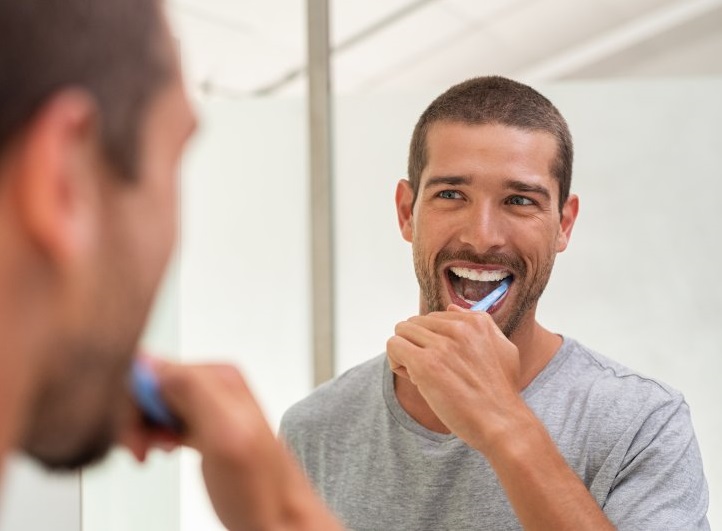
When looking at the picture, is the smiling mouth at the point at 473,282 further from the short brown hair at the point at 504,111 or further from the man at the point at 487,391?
the short brown hair at the point at 504,111

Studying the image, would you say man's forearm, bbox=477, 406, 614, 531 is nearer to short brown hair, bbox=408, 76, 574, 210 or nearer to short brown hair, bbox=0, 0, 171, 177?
short brown hair, bbox=408, 76, 574, 210

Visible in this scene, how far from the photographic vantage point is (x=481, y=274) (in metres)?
1.08

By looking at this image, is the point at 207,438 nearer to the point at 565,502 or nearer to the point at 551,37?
the point at 565,502

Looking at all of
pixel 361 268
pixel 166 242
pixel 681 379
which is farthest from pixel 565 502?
pixel 361 268

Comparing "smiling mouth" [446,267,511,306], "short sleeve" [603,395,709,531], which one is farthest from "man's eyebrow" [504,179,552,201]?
"short sleeve" [603,395,709,531]

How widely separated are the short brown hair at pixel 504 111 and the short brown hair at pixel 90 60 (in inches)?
30.3

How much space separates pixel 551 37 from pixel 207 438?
1489 mm

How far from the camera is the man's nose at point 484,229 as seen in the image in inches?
41.4

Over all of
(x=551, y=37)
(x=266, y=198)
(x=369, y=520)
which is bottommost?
(x=369, y=520)

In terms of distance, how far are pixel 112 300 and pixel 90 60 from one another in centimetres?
9

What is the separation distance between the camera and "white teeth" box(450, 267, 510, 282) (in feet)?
3.54

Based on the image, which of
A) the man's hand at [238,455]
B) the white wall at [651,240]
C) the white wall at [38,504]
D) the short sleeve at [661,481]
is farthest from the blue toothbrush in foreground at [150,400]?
the white wall at [651,240]

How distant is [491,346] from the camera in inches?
37.0

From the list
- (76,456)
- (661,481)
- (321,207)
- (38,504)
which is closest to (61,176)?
(76,456)
